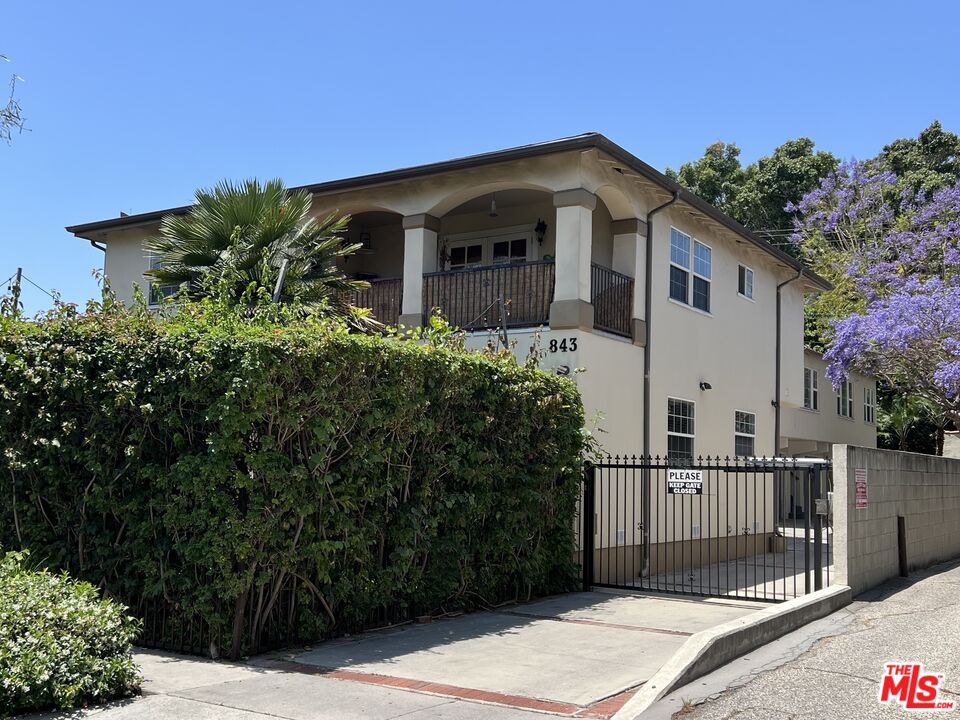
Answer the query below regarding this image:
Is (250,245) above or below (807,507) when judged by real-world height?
above

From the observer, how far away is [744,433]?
1931 centimetres

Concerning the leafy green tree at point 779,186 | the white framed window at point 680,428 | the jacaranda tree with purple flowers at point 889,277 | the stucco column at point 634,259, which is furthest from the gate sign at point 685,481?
the leafy green tree at point 779,186

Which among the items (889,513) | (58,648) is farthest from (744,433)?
(58,648)

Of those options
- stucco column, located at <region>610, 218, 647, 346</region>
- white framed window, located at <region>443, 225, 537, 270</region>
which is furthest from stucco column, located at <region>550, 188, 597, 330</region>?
white framed window, located at <region>443, 225, 537, 270</region>

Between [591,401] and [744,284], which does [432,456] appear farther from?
[744,284]

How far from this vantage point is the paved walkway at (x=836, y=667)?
21.1 feet

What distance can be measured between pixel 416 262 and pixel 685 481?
5.87 m

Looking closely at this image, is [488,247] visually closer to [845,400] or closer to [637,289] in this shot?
[637,289]

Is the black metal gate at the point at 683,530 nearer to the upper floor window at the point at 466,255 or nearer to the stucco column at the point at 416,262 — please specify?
the stucco column at the point at 416,262

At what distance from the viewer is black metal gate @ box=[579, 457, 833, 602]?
1163 centimetres

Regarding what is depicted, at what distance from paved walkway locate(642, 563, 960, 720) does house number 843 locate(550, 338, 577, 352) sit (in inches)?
200

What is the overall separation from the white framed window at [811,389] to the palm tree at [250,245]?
66.3 ft

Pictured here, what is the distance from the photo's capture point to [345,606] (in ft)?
30.1

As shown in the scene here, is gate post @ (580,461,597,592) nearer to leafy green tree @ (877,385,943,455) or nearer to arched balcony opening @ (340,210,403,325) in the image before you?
arched balcony opening @ (340,210,403,325)
